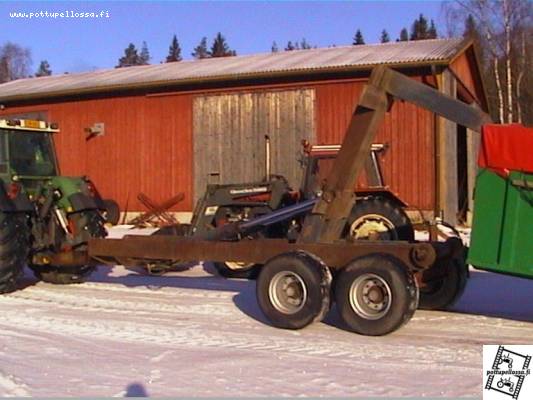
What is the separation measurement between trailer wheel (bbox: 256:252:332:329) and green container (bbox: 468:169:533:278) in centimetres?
150

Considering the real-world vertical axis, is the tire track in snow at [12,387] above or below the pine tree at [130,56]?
below

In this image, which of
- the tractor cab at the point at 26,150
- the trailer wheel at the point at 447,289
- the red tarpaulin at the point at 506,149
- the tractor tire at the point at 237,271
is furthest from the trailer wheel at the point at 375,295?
the tractor cab at the point at 26,150

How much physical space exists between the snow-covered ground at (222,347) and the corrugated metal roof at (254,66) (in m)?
10.9

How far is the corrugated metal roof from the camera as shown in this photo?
68.4ft

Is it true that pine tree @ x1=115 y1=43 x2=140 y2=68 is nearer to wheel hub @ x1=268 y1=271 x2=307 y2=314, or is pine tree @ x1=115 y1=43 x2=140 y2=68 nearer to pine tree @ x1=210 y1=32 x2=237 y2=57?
pine tree @ x1=210 y1=32 x2=237 y2=57

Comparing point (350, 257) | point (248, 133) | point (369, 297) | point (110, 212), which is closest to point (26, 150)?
point (110, 212)

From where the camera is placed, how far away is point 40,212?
11.4m

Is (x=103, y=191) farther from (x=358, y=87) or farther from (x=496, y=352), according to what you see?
(x=496, y=352)

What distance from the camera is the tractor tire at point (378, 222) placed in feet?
35.9

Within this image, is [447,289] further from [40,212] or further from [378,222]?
[40,212]

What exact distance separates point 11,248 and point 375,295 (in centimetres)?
511

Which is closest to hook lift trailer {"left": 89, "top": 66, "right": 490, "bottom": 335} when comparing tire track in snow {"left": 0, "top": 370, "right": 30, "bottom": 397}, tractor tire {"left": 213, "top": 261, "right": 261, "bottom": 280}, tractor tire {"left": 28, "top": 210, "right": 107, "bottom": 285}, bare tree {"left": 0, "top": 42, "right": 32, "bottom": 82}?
tractor tire {"left": 28, "top": 210, "right": 107, "bottom": 285}

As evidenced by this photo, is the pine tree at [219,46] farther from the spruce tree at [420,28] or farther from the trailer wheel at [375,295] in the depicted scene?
the trailer wheel at [375,295]

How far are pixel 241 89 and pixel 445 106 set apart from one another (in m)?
14.1
